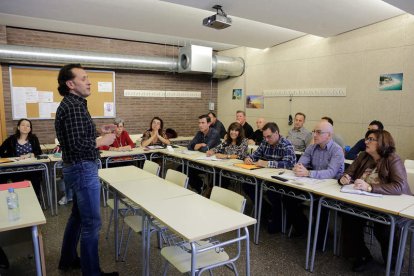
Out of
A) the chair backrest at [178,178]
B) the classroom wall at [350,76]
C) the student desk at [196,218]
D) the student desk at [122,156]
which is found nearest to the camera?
the student desk at [196,218]

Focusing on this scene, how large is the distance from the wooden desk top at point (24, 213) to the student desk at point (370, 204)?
2.21 meters

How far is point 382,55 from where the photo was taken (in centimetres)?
460

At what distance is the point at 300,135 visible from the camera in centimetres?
527

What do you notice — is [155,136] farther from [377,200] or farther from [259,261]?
[377,200]


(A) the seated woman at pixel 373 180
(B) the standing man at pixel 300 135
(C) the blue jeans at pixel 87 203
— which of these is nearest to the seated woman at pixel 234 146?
(B) the standing man at pixel 300 135

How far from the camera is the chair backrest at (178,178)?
2.83 metres

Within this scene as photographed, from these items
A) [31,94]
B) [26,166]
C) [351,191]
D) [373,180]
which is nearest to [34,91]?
[31,94]

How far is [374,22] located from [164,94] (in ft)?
15.1

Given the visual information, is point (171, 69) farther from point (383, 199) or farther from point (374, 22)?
point (383, 199)

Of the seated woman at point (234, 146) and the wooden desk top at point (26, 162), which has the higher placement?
the seated woman at point (234, 146)

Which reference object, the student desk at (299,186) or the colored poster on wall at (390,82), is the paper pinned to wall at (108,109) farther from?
the colored poster on wall at (390,82)

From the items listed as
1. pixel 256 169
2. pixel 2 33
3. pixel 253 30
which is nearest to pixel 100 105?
pixel 2 33

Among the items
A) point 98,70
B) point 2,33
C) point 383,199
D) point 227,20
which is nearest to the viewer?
point 383,199

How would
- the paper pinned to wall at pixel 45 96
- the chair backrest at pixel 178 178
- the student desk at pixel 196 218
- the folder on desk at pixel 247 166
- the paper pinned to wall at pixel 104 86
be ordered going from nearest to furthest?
1. the student desk at pixel 196 218
2. the chair backrest at pixel 178 178
3. the folder on desk at pixel 247 166
4. the paper pinned to wall at pixel 45 96
5. the paper pinned to wall at pixel 104 86
